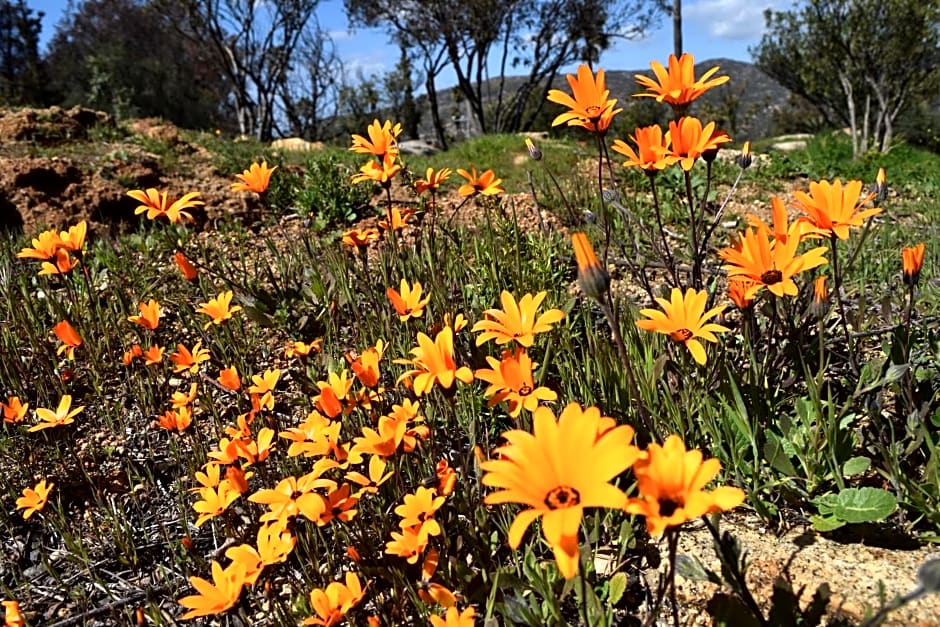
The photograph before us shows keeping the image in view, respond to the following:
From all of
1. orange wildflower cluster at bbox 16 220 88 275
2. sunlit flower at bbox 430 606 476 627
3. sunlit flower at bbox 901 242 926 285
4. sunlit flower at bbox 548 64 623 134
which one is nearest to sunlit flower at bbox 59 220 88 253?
orange wildflower cluster at bbox 16 220 88 275

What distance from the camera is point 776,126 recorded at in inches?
1487

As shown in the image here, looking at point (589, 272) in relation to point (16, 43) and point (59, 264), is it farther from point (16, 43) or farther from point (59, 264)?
point (16, 43)

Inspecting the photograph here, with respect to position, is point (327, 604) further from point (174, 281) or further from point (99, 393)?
point (174, 281)

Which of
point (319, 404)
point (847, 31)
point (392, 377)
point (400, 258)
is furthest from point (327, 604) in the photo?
point (847, 31)

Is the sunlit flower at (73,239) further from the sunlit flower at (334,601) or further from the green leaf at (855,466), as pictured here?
the green leaf at (855,466)

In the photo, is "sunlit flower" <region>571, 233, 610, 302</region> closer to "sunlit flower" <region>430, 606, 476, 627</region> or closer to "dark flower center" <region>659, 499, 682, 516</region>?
"dark flower center" <region>659, 499, 682, 516</region>

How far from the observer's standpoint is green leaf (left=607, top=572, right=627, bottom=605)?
1527 millimetres

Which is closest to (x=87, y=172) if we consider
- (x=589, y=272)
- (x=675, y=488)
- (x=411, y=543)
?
(x=411, y=543)

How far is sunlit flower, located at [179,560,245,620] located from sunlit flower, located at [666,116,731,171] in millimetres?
1592

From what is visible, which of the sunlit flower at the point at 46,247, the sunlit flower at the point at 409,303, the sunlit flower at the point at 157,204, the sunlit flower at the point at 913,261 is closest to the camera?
the sunlit flower at the point at 913,261

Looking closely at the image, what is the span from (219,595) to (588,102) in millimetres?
1678

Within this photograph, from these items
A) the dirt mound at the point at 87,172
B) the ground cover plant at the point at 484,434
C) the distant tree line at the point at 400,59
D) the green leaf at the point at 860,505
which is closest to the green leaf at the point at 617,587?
the ground cover plant at the point at 484,434

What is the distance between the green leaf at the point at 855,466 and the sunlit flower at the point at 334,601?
1.30 metres

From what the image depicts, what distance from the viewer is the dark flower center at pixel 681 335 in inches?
62.3
